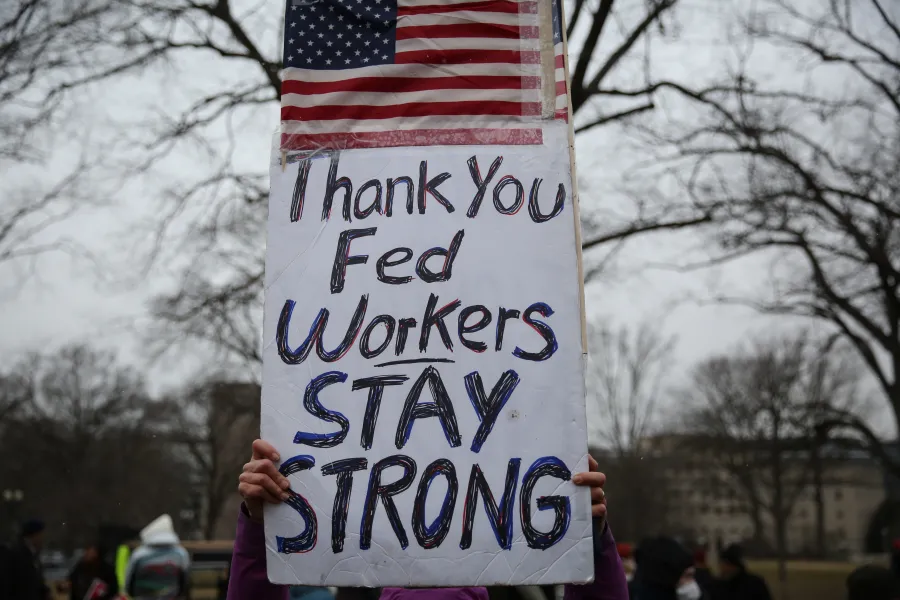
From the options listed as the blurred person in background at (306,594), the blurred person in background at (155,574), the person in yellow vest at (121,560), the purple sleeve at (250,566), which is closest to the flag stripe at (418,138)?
the purple sleeve at (250,566)

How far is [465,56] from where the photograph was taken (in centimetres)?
262

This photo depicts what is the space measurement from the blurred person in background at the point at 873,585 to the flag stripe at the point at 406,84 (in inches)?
167

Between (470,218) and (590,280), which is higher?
(590,280)

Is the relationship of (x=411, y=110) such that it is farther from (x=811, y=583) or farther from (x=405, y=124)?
(x=811, y=583)

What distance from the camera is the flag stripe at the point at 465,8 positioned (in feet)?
8.66

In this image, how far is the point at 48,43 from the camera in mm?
7809

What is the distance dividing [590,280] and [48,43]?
22.0 ft

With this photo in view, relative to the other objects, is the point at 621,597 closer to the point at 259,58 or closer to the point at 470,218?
the point at 470,218

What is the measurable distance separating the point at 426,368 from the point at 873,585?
14.0ft

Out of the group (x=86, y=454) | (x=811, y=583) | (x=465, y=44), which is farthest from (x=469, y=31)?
(x=86, y=454)

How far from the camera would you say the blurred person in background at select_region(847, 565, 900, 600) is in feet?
17.2

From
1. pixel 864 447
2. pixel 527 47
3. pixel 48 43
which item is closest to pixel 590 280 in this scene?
pixel 48 43

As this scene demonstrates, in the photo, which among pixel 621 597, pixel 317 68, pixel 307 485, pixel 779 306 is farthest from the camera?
pixel 779 306

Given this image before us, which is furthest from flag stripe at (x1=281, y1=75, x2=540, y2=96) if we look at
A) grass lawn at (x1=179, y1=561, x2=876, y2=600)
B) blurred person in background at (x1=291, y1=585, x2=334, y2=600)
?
grass lawn at (x1=179, y1=561, x2=876, y2=600)
